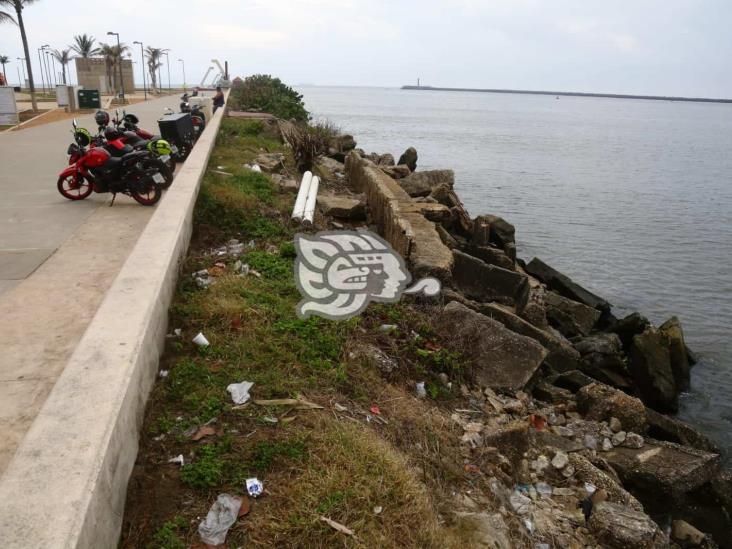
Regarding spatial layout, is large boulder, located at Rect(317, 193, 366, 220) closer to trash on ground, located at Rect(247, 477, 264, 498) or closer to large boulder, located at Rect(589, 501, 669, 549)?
large boulder, located at Rect(589, 501, 669, 549)

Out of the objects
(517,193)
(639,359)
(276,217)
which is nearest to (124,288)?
(276,217)

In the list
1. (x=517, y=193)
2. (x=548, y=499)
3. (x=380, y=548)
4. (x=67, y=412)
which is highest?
(x=67, y=412)

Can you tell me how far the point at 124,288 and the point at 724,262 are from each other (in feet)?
48.0

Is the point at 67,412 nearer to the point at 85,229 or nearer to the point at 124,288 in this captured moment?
the point at 124,288

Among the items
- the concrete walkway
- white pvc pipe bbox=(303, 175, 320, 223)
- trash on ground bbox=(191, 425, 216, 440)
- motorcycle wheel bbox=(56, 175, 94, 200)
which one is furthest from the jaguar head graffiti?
motorcycle wheel bbox=(56, 175, 94, 200)

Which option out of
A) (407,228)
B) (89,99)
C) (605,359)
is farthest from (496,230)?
(89,99)

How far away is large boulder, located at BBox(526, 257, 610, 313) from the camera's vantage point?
32.9 feet

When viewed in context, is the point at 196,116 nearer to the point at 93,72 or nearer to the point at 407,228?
the point at 407,228

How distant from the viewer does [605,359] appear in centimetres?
787

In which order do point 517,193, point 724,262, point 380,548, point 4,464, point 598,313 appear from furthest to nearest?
1. point 517,193
2. point 724,262
3. point 598,313
4. point 4,464
5. point 380,548

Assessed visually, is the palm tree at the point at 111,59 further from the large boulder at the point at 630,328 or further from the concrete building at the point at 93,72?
the large boulder at the point at 630,328

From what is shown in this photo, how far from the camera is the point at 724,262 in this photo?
1433cm

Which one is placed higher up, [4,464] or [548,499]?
[4,464]

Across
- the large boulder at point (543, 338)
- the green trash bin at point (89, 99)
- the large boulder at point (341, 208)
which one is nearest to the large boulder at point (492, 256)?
the large boulder at point (341, 208)
